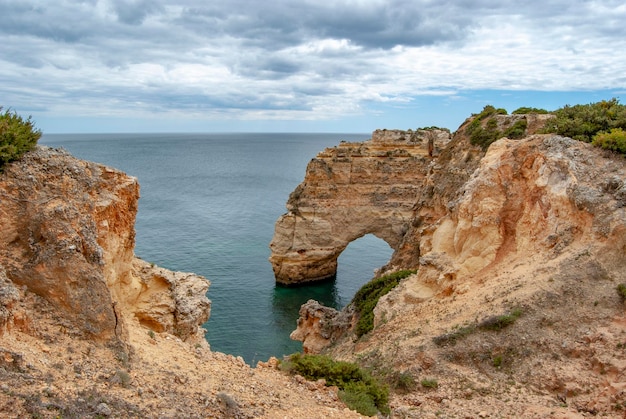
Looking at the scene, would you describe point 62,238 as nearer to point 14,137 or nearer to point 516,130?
point 14,137

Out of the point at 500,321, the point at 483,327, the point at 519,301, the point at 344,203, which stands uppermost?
the point at 519,301

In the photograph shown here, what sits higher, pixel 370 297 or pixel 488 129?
pixel 488 129

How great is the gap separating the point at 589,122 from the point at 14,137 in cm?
2029

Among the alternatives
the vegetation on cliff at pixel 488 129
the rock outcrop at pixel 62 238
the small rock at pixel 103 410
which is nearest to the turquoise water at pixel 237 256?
the rock outcrop at pixel 62 238

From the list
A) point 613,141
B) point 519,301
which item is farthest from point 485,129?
point 519,301

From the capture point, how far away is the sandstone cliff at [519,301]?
1254 centimetres

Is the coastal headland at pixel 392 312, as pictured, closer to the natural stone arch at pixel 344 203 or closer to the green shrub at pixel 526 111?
the green shrub at pixel 526 111

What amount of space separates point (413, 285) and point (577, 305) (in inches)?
279

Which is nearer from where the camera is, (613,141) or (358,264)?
(613,141)

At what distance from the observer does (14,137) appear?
34.9 feet

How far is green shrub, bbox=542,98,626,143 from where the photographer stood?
→ 1984 cm

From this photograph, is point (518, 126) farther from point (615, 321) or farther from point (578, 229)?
point (615, 321)

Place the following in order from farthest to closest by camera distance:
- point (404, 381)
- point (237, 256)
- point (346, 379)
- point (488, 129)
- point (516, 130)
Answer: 1. point (237, 256)
2. point (488, 129)
3. point (516, 130)
4. point (404, 381)
5. point (346, 379)

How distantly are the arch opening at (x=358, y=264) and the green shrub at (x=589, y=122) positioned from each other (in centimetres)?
2369
